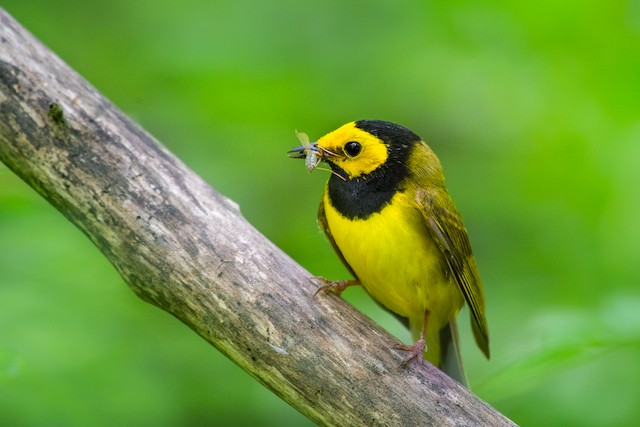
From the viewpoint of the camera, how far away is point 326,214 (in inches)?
175

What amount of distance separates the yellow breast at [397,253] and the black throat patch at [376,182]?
0.04m

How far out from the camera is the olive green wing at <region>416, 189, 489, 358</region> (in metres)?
4.27

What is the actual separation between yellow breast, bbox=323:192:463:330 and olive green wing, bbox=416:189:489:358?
0.05 metres

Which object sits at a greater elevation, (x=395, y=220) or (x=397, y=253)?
(x=395, y=220)

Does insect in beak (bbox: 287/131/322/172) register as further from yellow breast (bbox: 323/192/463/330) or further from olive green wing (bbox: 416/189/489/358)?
olive green wing (bbox: 416/189/489/358)

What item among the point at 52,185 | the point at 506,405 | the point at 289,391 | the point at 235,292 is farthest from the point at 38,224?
the point at 506,405

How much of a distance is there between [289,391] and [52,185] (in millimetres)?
1396

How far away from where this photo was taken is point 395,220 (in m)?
4.20

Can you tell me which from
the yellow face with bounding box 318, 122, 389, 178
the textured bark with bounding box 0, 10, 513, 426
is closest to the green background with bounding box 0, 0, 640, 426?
the textured bark with bounding box 0, 10, 513, 426

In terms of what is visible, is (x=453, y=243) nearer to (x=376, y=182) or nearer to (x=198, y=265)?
(x=376, y=182)

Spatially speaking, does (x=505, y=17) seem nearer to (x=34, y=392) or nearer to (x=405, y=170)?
(x=405, y=170)

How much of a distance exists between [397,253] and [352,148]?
60 cm

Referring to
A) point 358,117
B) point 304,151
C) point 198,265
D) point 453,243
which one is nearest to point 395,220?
point 453,243

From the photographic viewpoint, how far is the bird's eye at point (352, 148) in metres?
4.34
